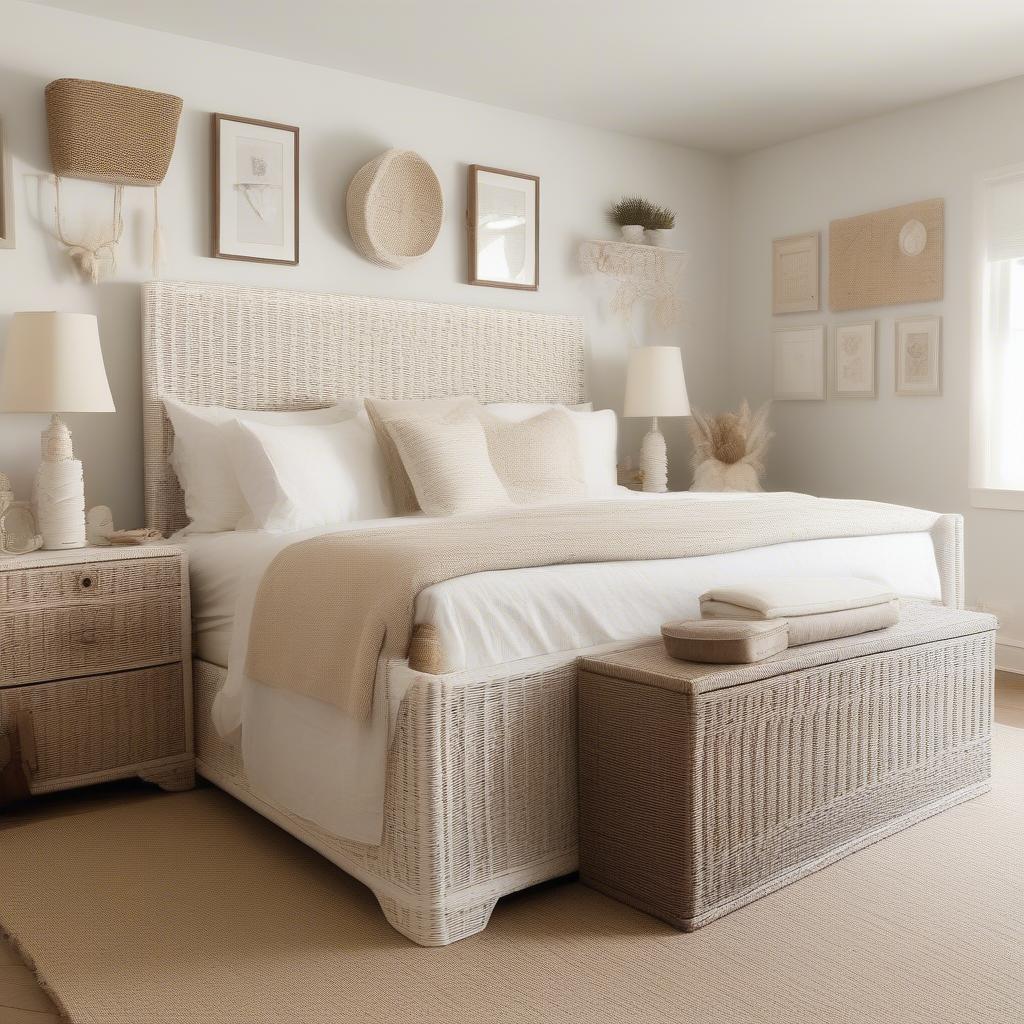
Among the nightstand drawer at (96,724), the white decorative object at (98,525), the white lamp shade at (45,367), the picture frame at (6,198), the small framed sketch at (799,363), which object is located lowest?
the nightstand drawer at (96,724)

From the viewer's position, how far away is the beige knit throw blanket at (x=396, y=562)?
2.10 metres

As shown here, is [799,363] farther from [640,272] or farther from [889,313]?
[640,272]

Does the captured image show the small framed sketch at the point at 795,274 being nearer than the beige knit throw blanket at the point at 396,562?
No

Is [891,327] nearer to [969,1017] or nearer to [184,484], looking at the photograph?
[184,484]

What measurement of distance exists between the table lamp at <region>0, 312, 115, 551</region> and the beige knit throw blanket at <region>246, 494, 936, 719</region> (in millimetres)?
800

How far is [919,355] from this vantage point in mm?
4504

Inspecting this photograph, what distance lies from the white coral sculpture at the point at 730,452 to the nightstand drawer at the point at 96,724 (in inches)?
102

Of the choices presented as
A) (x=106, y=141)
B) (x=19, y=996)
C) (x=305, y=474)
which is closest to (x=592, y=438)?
(x=305, y=474)

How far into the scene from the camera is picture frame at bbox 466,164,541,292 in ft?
14.2

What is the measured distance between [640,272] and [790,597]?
2.88 m

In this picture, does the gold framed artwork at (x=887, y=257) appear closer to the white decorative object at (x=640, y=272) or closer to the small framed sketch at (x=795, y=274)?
the small framed sketch at (x=795, y=274)

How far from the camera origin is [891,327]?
4629 mm

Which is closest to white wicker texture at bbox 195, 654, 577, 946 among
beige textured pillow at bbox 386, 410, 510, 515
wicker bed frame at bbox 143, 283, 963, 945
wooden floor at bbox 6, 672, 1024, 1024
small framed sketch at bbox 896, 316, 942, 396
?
wicker bed frame at bbox 143, 283, 963, 945

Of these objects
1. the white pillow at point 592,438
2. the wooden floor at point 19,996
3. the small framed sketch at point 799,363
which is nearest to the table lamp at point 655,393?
the white pillow at point 592,438
